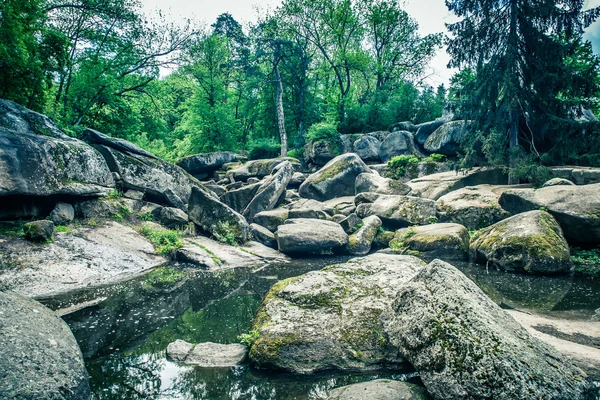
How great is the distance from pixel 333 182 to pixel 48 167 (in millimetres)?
12129

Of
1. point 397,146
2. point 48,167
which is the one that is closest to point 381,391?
point 48,167

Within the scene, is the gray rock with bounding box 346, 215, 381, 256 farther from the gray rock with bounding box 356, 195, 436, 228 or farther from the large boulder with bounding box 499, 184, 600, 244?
the large boulder with bounding box 499, 184, 600, 244

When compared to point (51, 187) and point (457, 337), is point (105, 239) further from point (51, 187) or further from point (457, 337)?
point (457, 337)

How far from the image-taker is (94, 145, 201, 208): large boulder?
12.0m

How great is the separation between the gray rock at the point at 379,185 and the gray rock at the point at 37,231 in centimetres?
1218

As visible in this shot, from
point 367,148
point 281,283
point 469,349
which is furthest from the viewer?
point 367,148

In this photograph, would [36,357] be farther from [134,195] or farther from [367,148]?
[367,148]

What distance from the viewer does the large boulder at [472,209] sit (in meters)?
10.7

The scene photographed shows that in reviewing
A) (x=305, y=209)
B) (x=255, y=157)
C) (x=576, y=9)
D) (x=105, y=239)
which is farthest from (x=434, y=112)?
(x=105, y=239)

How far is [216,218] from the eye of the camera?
1146 cm

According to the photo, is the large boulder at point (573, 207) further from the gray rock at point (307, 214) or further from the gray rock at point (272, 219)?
the gray rock at point (272, 219)

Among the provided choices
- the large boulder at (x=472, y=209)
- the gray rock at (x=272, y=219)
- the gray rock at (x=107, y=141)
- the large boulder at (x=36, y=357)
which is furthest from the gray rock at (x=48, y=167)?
the large boulder at (x=472, y=209)

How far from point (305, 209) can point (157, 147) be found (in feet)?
84.0

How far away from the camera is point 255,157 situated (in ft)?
95.8
